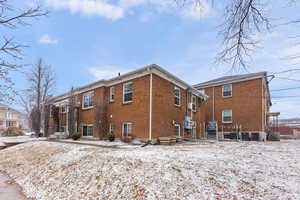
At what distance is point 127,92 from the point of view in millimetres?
13516

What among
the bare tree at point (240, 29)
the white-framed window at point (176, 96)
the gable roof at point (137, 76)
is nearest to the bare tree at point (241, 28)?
the bare tree at point (240, 29)

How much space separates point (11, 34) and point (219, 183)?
6.11 metres

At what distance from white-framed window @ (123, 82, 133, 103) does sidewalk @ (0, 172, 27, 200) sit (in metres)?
8.19

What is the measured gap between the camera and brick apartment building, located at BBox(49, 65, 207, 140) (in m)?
12.0

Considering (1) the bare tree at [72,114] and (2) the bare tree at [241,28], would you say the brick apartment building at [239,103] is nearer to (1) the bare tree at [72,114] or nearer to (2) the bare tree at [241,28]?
(2) the bare tree at [241,28]

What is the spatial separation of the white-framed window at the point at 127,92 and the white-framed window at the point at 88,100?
468 centimetres

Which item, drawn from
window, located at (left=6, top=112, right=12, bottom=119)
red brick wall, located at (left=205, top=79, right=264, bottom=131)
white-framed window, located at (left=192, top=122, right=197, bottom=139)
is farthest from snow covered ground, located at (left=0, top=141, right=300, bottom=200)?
window, located at (left=6, top=112, right=12, bottom=119)

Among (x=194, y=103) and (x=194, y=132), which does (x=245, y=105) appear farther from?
(x=194, y=132)

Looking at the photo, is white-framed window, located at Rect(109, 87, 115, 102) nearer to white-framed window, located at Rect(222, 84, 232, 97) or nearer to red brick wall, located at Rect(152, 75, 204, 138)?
red brick wall, located at Rect(152, 75, 204, 138)

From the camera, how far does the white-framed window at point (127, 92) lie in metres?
13.3

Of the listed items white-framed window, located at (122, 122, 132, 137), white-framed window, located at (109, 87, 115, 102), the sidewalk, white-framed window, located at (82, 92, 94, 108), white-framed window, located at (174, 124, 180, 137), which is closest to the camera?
the sidewalk

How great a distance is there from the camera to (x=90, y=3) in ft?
13.7

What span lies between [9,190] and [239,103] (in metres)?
20.6

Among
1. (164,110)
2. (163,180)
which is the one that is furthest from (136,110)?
(163,180)
